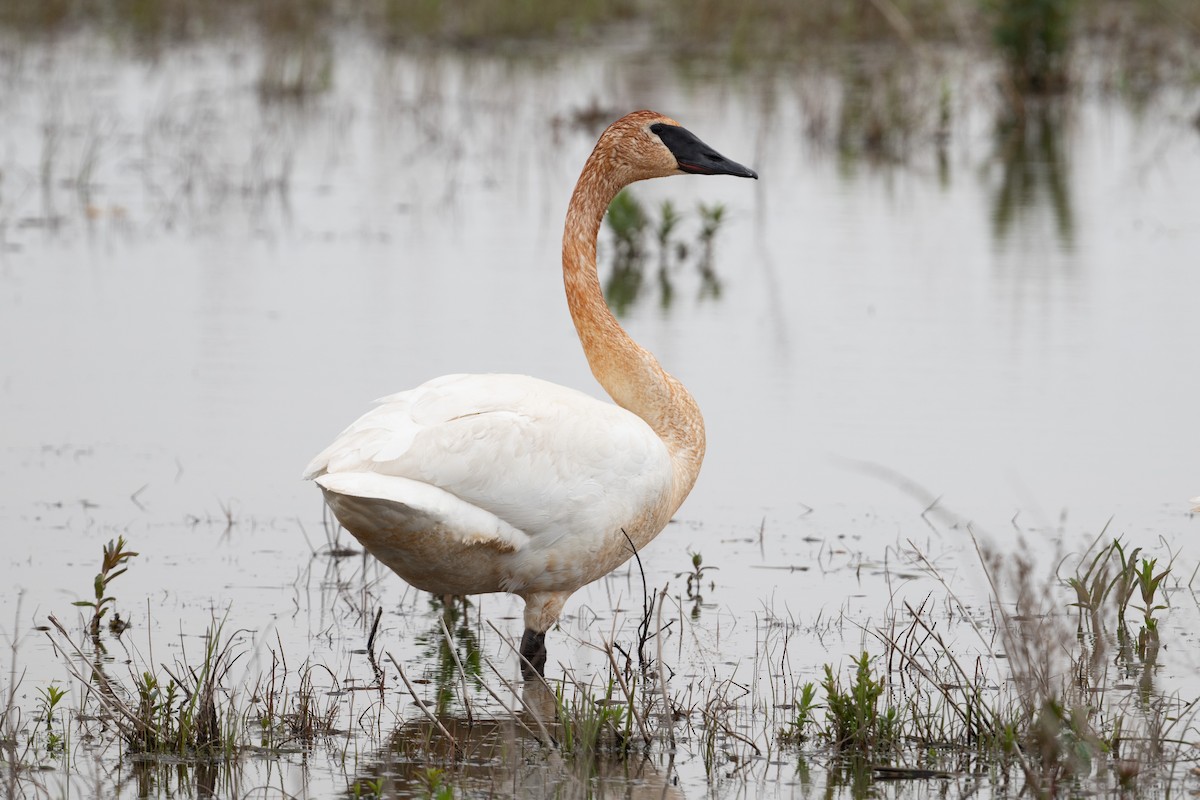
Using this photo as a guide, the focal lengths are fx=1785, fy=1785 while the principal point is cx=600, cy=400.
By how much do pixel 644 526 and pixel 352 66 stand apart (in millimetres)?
18366

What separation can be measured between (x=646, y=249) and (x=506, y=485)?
762 centimetres

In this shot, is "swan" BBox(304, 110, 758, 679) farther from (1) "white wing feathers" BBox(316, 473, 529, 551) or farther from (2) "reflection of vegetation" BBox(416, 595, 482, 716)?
(2) "reflection of vegetation" BBox(416, 595, 482, 716)

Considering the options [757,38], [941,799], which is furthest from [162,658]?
[757,38]

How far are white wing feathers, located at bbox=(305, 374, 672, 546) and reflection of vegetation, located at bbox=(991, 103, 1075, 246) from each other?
27.1ft

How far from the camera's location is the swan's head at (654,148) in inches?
247

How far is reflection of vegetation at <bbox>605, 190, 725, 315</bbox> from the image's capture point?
453 inches

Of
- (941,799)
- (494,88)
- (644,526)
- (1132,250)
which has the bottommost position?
(941,799)

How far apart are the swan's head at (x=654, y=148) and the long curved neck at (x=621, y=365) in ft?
0.34

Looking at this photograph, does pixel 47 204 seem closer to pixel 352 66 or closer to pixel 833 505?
pixel 833 505

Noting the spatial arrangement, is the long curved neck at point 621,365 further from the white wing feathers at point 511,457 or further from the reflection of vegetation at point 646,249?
the reflection of vegetation at point 646,249

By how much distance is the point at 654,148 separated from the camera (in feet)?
20.6

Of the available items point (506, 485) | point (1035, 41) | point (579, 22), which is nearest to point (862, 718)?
point (506, 485)

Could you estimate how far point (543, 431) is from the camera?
523cm

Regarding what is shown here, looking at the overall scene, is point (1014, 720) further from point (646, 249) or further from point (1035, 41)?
point (1035, 41)
